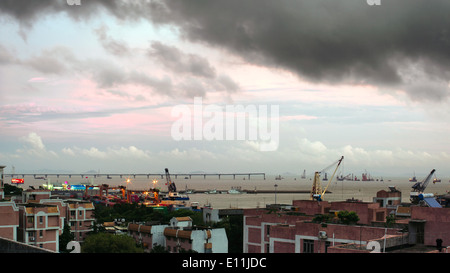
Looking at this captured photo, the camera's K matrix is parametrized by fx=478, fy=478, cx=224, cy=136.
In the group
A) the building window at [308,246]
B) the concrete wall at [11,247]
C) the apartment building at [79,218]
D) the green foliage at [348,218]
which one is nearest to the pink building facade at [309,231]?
the building window at [308,246]

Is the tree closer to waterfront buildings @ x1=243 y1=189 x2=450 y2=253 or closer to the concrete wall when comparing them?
waterfront buildings @ x1=243 y1=189 x2=450 y2=253

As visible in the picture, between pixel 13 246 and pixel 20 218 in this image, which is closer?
pixel 13 246

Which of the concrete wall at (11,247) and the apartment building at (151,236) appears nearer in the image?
the concrete wall at (11,247)

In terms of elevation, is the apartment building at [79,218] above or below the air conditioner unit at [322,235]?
below

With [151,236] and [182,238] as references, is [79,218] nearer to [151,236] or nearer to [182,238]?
[151,236]

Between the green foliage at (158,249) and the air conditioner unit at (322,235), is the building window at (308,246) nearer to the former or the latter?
the air conditioner unit at (322,235)

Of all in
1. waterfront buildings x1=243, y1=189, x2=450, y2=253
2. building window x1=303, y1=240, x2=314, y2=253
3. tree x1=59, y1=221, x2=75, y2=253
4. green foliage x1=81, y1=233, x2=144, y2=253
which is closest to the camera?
waterfront buildings x1=243, y1=189, x2=450, y2=253

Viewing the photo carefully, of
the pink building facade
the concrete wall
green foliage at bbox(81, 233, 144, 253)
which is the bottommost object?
green foliage at bbox(81, 233, 144, 253)

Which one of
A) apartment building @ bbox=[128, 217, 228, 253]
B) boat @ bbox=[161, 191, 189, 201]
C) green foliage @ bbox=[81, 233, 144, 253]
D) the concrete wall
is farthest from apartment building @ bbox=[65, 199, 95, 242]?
boat @ bbox=[161, 191, 189, 201]

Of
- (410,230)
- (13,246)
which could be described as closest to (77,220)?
(410,230)

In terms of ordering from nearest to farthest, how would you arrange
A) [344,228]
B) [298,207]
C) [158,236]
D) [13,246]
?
[13,246] → [344,228] → [158,236] → [298,207]
